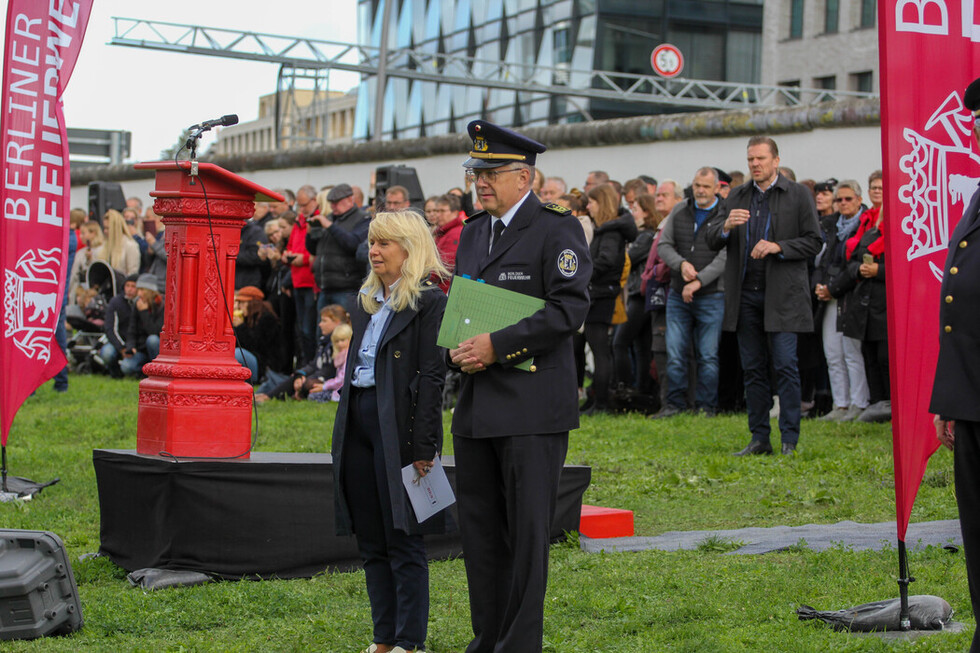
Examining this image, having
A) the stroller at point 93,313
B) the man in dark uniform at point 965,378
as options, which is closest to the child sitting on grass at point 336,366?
the stroller at point 93,313

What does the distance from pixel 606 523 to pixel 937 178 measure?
10.2 ft

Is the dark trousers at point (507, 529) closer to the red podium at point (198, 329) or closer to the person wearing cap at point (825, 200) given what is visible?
the red podium at point (198, 329)

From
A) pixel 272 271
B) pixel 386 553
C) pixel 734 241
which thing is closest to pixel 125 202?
pixel 272 271

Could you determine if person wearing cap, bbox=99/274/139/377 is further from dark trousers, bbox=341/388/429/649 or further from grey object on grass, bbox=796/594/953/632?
grey object on grass, bbox=796/594/953/632

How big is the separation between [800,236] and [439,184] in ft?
37.6

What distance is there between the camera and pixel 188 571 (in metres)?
Answer: 6.78

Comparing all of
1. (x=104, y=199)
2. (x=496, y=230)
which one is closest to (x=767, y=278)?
(x=496, y=230)

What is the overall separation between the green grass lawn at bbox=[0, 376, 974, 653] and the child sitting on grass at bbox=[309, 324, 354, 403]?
3034 mm

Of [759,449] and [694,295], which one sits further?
[694,295]

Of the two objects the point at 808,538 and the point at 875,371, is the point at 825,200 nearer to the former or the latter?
the point at 875,371

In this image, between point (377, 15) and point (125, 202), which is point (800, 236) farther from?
point (377, 15)

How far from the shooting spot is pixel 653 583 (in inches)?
250

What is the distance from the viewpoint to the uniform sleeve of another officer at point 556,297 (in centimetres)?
486

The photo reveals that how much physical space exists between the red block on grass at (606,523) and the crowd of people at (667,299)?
8.39 ft
